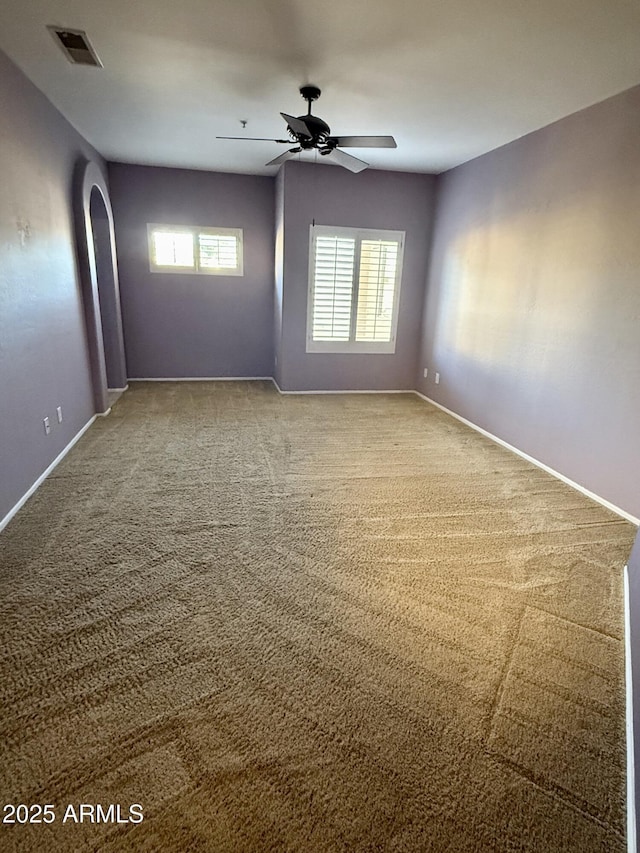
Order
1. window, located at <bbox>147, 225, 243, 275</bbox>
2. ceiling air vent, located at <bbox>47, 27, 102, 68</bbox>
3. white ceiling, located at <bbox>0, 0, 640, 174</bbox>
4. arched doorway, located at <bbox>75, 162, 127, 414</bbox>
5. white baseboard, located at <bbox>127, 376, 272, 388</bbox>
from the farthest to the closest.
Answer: white baseboard, located at <bbox>127, 376, 272, 388</bbox>, window, located at <bbox>147, 225, 243, 275</bbox>, arched doorway, located at <bbox>75, 162, 127, 414</bbox>, ceiling air vent, located at <bbox>47, 27, 102, 68</bbox>, white ceiling, located at <bbox>0, 0, 640, 174</bbox>

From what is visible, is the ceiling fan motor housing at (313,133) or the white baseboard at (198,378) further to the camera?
the white baseboard at (198,378)

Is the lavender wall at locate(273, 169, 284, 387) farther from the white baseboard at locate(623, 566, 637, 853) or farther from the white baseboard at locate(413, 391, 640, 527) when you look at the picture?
the white baseboard at locate(623, 566, 637, 853)

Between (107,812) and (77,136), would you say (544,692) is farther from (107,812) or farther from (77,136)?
(77,136)

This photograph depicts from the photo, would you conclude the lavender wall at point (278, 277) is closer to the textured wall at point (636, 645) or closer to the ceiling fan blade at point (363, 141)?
the ceiling fan blade at point (363, 141)

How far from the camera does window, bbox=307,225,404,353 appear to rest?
5.60 metres

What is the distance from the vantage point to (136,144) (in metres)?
4.73

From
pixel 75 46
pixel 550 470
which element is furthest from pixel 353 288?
pixel 75 46

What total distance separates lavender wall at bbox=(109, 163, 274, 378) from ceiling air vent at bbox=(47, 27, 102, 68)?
2.99 meters

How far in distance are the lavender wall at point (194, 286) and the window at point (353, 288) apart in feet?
3.54

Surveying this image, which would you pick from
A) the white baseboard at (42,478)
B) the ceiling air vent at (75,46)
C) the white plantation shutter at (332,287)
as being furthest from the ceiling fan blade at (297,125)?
the white baseboard at (42,478)

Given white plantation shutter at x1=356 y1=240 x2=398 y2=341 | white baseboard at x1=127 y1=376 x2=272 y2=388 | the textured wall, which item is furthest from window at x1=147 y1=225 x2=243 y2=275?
the textured wall

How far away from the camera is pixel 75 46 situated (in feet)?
8.87

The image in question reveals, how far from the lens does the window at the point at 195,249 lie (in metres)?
5.99

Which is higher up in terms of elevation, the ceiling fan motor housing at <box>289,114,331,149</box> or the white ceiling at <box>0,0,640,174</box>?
the white ceiling at <box>0,0,640,174</box>
